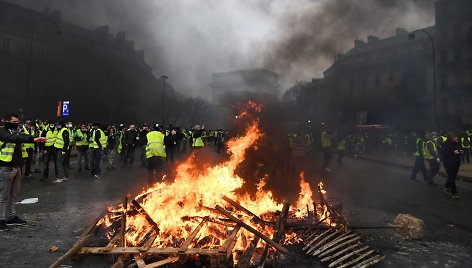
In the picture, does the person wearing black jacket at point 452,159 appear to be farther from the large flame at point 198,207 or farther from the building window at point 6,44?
the building window at point 6,44

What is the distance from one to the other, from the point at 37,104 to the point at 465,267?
40.1m

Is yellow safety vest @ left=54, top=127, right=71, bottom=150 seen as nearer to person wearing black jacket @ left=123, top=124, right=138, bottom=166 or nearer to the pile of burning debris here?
person wearing black jacket @ left=123, top=124, right=138, bottom=166

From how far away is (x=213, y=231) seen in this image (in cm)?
477

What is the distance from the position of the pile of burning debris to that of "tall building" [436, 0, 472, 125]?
40494 mm

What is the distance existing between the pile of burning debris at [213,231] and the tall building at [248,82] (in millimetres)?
5235

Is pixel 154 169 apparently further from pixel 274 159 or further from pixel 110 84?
pixel 110 84

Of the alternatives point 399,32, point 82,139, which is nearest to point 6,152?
point 82,139

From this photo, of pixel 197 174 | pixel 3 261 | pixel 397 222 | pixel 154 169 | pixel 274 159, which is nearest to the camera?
pixel 3 261

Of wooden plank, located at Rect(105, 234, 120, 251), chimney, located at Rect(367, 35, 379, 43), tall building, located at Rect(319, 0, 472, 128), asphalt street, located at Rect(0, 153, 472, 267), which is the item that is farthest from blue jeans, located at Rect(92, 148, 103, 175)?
chimney, located at Rect(367, 35, 379, 43)

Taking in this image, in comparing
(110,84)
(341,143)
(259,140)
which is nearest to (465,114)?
(341,143)

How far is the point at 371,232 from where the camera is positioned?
5.66 m

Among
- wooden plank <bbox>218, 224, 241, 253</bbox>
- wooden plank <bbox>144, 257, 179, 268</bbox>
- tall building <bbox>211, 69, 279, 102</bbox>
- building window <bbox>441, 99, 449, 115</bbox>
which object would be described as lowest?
wooden plank <bbox>144, 257, 179, 268</bbox>

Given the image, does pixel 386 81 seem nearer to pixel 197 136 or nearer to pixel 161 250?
pixel 197 136

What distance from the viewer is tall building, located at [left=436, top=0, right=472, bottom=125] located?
37781mm
